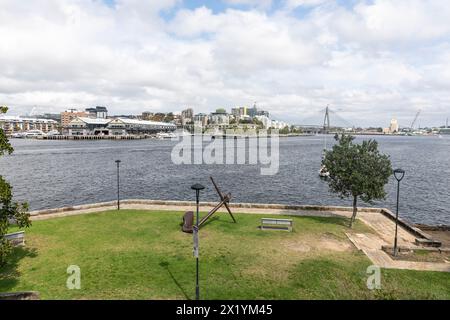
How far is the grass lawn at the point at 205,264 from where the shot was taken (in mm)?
13008

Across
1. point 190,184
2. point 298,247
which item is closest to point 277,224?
point 298,247

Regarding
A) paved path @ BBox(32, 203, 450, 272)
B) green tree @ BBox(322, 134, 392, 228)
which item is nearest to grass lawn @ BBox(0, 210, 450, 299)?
paved path @ BBox(32, 203, 450, 272)

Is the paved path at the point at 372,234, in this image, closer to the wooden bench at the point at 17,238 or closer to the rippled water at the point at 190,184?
the wooden bench at the point at 17,238

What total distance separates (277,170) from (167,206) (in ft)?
151

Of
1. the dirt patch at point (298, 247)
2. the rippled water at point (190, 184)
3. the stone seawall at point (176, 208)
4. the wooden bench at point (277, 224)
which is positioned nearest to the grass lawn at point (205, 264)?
the dirt patch at point (298, 247)

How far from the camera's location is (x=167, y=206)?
28109 millimetres

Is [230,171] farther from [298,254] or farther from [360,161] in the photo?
[298,254]

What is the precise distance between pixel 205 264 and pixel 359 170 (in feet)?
42.0

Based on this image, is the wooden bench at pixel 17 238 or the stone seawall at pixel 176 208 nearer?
the wooden bench at pixel 17 238

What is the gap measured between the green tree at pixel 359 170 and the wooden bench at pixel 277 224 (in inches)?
188

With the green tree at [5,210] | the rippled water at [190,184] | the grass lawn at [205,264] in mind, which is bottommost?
the rippled water at [190,184]

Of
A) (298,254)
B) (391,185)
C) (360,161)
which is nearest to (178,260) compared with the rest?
(298,254)

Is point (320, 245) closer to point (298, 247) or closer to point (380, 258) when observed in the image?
point (298, 247)

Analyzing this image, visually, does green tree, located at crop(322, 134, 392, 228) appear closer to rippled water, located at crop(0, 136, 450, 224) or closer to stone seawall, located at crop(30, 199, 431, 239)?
stone seawall, located at crop(30, 199, 431, 239)
